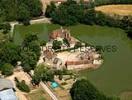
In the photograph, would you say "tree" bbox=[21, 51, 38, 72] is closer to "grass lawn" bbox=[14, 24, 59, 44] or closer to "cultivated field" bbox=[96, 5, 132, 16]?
"grass lawn" bbox=[14, 24, 59, 44]

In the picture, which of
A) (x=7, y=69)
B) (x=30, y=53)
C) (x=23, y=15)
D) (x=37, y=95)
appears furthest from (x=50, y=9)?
(x=37, y=95)

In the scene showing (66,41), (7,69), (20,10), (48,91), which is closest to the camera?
(48,91)

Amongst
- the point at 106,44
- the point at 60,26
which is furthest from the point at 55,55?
the point at 60,26

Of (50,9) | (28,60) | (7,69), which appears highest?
(50,9)

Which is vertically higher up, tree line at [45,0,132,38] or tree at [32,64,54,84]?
tree line at [45,0,132,38]

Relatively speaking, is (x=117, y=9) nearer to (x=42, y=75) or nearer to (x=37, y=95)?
(x=42, y=75)

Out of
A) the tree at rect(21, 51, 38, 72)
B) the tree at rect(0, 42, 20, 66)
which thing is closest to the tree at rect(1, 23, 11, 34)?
the tree at rect(0, 42, 20, 66)

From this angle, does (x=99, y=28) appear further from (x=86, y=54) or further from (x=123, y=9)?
(x=86, y=54)

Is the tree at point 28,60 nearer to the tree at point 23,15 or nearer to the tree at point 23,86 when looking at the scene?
the tree at point 23,86
